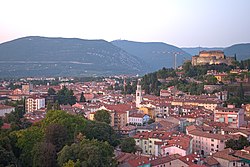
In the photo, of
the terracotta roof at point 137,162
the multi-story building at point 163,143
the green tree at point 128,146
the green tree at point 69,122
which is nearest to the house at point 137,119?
the multi-story building at point 163,143

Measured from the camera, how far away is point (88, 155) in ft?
61.0

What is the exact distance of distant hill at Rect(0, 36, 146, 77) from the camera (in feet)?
495

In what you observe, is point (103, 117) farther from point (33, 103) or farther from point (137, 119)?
point (33, 103)

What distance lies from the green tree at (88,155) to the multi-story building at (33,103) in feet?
103

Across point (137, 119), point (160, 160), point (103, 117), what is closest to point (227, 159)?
point (160, 160)

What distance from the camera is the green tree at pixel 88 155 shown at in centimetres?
1827

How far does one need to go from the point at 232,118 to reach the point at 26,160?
19217mm

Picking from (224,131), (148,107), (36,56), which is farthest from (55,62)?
(224,131)

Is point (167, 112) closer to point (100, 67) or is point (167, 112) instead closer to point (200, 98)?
point (200, 98)

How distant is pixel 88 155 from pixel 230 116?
19.2m

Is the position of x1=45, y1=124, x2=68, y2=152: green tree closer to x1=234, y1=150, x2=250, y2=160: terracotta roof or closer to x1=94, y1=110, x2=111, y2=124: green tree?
x1=234, y1=150, x2=250, y2=160: terracotta roof

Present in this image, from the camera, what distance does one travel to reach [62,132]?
2245cm

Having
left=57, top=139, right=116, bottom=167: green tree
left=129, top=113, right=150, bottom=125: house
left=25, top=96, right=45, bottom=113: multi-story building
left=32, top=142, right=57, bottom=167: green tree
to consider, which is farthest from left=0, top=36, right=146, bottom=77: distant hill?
left=57, top=139, right=116, bottom=167: green tree

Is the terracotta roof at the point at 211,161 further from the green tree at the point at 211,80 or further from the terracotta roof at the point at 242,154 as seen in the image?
the green tree at the point at 211,80
